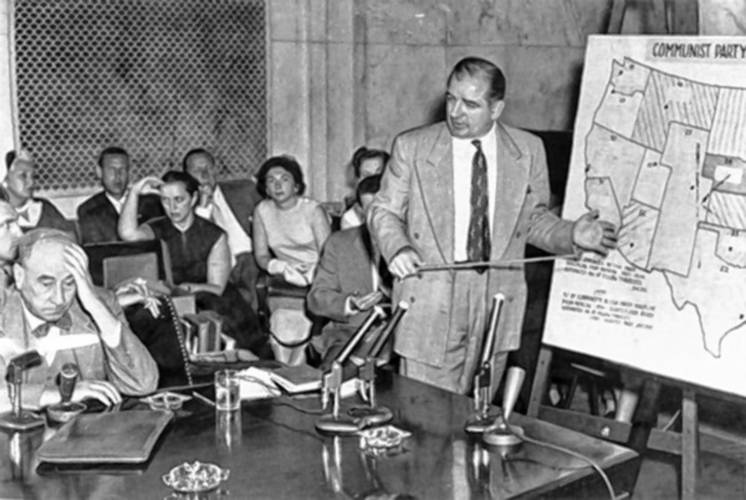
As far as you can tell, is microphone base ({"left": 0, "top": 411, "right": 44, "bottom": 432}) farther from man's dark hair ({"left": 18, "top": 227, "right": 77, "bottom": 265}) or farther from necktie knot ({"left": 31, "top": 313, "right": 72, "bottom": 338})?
man's dark hair ({"left": 18, "top": 227, "right": 77, "bottom": 265})

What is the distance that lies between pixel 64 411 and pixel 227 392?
47 cm

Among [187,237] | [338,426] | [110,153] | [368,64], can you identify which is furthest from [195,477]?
[368,64]

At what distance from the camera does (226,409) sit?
3.15m

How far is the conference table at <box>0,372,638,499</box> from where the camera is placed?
2.60m

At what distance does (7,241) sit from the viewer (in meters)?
4.26

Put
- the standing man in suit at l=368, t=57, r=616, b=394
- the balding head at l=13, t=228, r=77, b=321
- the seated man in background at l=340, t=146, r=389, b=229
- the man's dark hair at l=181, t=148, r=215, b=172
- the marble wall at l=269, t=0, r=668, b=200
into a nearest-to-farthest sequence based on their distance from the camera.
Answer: the balding head at l=13, t=228, r=77, b=321 → the standing man in suit at l=368, t=57, r=616, b=394 → the seated man in background at l=340, t=146, r=389, b=229 → the man's dark hair at l=181, t=148, r=215, b=172 → the marble wall at l=269, t=0, r=668, b=200

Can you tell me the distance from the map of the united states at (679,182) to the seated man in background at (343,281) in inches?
47.5

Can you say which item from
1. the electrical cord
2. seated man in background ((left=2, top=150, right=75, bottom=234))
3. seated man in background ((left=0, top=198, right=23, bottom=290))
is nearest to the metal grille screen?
seated man in background ((left=2, top=150, right=75, bottom=234))

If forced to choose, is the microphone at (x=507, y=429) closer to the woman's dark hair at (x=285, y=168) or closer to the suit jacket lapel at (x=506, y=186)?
the suit jacket lapel at (x=506, y=186)

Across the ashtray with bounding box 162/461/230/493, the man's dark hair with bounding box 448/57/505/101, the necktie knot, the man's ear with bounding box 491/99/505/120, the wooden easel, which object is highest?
the man's dark hair with bounding box 448/57/505/101

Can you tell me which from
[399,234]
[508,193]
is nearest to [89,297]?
[399,234]

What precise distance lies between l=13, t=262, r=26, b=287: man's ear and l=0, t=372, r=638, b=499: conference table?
0.62 m

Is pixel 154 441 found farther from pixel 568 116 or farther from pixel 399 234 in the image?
pixel 568 116

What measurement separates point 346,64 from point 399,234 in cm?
441
